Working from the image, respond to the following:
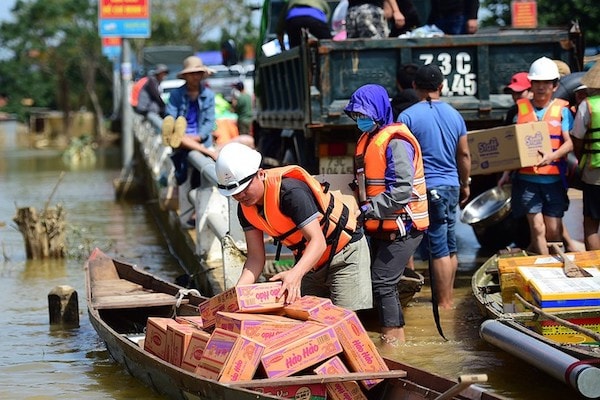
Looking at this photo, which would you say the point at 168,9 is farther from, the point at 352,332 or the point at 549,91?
the point at 352,332

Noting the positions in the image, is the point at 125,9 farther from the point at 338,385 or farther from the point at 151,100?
the point at 338,385

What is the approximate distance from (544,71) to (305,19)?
120 inches

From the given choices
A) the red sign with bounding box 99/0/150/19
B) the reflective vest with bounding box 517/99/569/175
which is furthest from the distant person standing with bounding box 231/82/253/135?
the reflective vest with bounding box 517/99/569/175

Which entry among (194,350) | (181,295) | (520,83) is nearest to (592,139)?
(520,83)

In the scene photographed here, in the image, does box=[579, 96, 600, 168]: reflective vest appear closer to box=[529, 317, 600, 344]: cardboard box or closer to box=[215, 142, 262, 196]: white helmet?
box=[529, 317, 600, 344]: cardboard box

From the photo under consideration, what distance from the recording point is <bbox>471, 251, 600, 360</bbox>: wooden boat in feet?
21.0

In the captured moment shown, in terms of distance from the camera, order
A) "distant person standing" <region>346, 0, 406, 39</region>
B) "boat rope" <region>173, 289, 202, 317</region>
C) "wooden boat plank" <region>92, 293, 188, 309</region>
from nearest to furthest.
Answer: "boat rope" <region>173, 289, 202, 317</region>, "wooden boat plank" <region>92, 293, 188, 309</region>, "distant person standing" <region>346, 0, 406, 39</region>

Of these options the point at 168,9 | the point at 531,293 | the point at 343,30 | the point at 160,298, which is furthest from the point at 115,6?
the point at 168,9

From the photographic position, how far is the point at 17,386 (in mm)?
7641

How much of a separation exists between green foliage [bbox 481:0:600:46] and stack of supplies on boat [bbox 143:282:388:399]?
15338 millimetres

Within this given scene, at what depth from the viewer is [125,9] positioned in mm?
20859

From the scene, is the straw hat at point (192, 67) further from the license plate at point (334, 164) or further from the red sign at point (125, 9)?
the red sign at point (125, 9)

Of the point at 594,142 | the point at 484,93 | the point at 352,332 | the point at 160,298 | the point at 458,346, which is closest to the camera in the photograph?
the point at 352,332

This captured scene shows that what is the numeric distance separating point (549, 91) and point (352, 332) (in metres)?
4.17
